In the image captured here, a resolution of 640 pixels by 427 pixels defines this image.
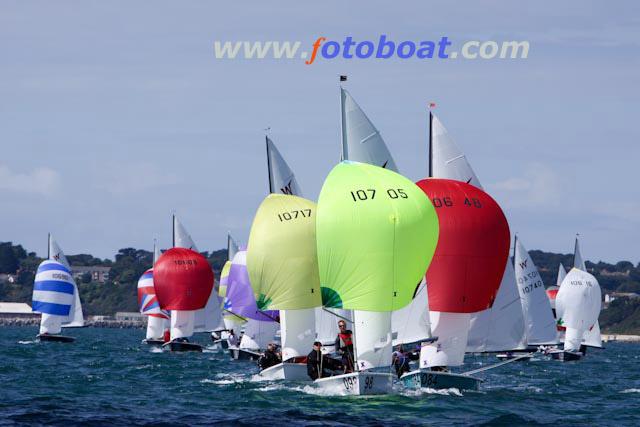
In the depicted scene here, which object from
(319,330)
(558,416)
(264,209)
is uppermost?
(264,209)

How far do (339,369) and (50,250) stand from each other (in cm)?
5894

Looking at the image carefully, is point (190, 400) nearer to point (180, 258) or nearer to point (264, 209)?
point (264, 209)

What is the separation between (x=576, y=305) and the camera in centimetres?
7969

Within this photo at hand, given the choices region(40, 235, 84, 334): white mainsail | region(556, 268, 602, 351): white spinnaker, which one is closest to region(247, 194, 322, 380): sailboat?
region(556, 268, 602, 351): white spinnaker

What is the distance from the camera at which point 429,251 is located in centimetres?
3894

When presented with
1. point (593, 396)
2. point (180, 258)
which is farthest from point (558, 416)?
point (180, 258)

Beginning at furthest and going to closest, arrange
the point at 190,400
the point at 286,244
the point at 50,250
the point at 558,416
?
the point at 50,250
the point at 286,244
the point at 190,400
the point at 558,416

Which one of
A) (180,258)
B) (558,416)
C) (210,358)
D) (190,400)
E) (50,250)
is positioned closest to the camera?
(558,416)

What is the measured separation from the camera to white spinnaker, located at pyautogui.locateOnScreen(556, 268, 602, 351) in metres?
79.1

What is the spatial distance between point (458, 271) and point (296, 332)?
882cm

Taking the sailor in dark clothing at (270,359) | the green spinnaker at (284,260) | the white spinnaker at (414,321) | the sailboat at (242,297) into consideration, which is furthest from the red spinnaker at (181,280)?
the white spinnaker at (414,321)

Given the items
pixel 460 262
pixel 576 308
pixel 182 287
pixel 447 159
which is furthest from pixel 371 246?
pixel 576 308

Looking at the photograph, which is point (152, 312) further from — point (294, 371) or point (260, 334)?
point (294, 371)

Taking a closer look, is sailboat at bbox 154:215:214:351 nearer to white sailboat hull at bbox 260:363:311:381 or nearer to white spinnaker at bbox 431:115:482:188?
white sailboat hull at bbox 260:363:311:381
